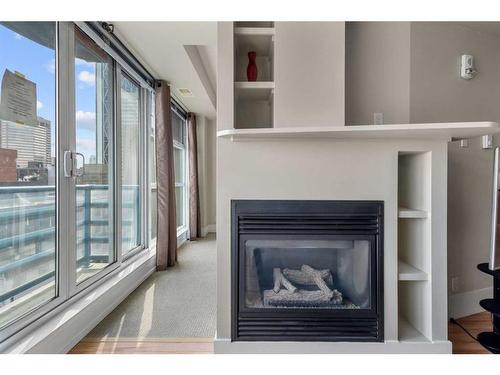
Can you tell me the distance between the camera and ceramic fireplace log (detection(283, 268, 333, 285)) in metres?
1.73

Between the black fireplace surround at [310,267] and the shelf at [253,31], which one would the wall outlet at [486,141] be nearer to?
the black fireplace surround at [310,267]

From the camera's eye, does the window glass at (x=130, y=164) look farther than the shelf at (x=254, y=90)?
Yes

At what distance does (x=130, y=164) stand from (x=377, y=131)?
2.53 metres

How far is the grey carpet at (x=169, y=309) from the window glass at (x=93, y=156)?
16.4 inches

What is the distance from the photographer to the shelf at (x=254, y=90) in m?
1.72

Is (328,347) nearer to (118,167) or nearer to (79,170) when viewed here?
(79,170)

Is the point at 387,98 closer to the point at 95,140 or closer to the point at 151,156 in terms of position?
the point at 95,140

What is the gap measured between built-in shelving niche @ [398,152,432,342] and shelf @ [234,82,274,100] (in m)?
0.93

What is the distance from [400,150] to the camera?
1.67 meters

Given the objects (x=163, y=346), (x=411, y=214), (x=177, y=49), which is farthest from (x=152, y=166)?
(x=411, y=214)

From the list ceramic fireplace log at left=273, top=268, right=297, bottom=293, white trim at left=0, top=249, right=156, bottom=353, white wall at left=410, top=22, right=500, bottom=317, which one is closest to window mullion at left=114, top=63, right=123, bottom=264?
white trim at left=0, top=249, right=156, bottom=353

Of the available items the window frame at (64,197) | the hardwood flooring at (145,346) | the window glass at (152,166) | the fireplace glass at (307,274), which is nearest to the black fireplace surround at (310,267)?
the fireplace glass at (307,274)
